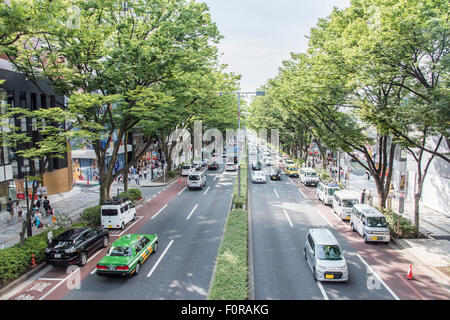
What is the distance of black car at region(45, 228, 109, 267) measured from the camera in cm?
1491

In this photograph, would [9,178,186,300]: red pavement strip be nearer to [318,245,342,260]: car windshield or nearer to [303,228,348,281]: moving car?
[303,228,348,281]: moving car

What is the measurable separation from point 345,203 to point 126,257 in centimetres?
1639

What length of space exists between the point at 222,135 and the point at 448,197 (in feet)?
246

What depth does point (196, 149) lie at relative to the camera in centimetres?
7100

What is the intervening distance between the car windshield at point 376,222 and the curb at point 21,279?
1775 cm

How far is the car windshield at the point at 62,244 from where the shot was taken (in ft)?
49.9

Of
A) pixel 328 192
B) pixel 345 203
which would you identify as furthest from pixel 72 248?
pixel 328 192

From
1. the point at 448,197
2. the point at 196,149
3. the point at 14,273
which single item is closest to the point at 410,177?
the point at 448,197

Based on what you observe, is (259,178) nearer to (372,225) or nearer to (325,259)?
(372,225)

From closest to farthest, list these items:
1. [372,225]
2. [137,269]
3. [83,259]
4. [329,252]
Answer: [329,252] < [137,269] < [83,259] < [372,225]

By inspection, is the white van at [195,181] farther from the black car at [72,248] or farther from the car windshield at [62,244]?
the car windshield at [62,244]

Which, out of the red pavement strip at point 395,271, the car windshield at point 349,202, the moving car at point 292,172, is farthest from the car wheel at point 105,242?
the moving car at point 292,172

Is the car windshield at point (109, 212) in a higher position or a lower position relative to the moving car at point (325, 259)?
higher

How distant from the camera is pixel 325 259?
1370 cm
